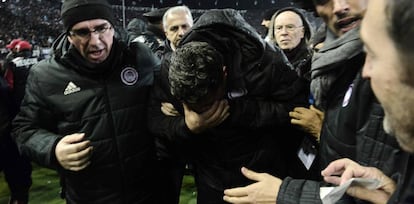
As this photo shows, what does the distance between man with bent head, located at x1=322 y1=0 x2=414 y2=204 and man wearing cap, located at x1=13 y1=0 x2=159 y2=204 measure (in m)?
1.21

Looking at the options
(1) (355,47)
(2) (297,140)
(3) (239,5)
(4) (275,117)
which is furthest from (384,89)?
(3) (239,5)

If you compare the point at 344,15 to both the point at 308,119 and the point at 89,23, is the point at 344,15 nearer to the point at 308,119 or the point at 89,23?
the point at 308,119

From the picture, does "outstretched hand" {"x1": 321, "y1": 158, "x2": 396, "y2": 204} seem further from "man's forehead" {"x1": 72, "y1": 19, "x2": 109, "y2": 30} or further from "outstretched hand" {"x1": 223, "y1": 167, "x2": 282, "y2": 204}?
"man's forehead" {"x1": 72, "y1": 19, "x2": 109, "y2": 30}

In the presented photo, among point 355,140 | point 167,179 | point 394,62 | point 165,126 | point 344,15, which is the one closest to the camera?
point 394,62

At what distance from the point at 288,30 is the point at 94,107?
1795mm

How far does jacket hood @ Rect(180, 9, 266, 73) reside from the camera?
4.83 ft

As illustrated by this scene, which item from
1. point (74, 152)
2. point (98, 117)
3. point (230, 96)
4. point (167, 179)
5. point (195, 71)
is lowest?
point (167, 179)

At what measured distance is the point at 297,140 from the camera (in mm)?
1722

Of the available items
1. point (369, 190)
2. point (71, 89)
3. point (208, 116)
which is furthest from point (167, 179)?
point (369, 190)

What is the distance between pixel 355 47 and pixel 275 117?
0.48m

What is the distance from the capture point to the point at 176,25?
3076 millimetres

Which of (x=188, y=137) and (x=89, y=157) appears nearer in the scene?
(x=188, y=137)

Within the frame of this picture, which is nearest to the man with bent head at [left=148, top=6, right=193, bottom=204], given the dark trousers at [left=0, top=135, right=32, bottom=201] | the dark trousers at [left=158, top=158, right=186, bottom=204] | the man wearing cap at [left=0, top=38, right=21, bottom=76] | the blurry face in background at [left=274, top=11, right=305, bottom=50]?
the dark trousers at [left=158, top=158, right=186, bottom=204]

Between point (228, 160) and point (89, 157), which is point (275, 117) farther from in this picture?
point (89, 157)
